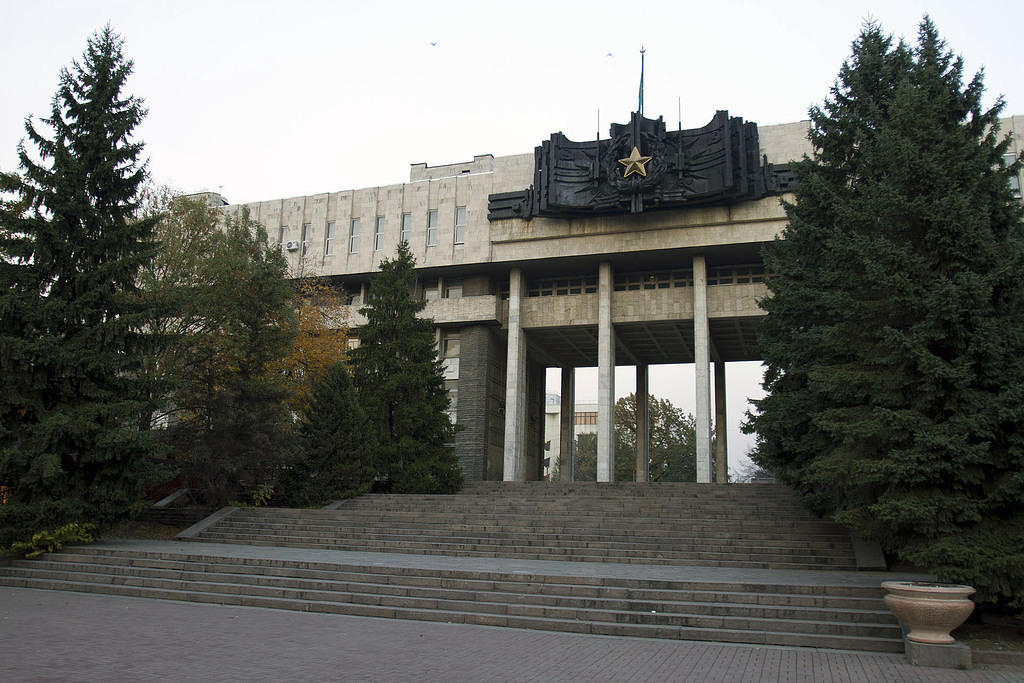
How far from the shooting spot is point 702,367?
32.1 metres

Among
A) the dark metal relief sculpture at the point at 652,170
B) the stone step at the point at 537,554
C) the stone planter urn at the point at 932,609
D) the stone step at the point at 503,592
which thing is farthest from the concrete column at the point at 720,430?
the stone planter urn at the point at 932,609

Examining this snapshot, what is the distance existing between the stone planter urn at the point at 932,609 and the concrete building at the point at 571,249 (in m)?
22.0

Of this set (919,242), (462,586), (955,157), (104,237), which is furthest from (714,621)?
(104,237)

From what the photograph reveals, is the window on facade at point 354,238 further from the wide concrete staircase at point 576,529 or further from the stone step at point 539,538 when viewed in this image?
the stone step at point 539,538

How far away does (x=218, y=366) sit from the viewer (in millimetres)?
20469

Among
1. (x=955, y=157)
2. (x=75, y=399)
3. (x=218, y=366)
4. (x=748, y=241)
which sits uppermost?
(x=748, y=241)

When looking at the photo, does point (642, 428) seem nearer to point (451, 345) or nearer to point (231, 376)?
point (451, 345)

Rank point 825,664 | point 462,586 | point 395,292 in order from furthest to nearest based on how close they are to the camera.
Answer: point 395,292 → point 462,586 → point 825,664

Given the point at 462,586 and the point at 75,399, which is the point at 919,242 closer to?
the point at 462,586

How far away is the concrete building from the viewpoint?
104 feet

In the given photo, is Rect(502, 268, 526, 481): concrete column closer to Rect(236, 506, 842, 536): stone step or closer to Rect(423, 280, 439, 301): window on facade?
Rect(423, 280, 439, 301): window on facade

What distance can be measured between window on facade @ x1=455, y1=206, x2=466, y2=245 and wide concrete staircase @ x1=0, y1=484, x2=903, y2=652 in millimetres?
16313

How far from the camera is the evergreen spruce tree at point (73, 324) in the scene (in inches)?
592

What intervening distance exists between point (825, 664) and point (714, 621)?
1.87m
